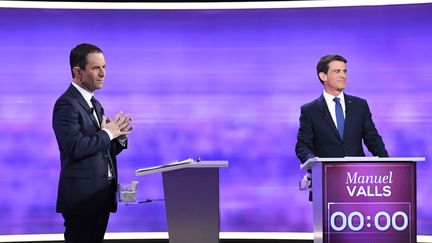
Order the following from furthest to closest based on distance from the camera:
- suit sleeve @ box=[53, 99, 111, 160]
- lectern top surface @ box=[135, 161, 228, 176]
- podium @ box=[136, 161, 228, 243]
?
podium @ box=[136, 161, 228, 243] → lectern top surface @ box=[135, 161, 228, 176] → suit sleeve @ box=[53, 99, 111, 160]

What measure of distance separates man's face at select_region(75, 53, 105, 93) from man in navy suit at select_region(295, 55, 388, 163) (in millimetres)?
1673

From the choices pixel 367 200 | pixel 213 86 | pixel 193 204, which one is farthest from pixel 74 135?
pixel 213 86

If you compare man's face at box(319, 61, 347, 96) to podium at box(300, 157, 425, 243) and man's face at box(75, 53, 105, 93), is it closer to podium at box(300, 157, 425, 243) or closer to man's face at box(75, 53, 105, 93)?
podium at box(300, 157, 425, 243)

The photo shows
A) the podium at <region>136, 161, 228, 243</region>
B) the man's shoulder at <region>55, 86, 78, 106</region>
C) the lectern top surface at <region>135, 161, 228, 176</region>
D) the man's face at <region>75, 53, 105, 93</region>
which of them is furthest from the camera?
the podium at <region>136, 161, 228, 243</region>

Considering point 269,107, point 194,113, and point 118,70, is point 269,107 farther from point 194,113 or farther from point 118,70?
point 118,70

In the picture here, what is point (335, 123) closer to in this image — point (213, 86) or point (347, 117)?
point (347, 117)

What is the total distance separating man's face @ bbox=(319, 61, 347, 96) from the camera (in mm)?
5004

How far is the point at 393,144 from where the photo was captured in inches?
258

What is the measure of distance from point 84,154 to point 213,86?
3.12 metres

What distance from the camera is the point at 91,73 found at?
392 cm

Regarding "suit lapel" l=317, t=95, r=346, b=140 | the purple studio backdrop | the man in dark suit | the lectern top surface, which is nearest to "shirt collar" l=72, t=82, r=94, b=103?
the man in dark suit

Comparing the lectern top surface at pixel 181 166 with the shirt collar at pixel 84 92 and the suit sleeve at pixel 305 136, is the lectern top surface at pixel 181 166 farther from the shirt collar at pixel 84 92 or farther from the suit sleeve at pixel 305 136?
the shirt collar at pixel 84 92

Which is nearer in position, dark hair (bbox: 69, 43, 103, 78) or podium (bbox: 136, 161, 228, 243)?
dark hair (bbox: 69, 43, 103, 78)

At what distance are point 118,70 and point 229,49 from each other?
1.09 m
